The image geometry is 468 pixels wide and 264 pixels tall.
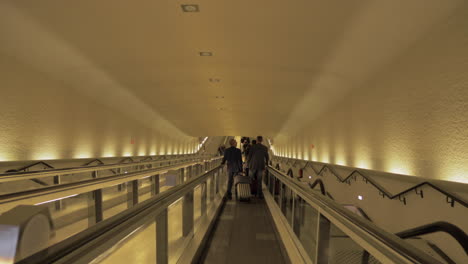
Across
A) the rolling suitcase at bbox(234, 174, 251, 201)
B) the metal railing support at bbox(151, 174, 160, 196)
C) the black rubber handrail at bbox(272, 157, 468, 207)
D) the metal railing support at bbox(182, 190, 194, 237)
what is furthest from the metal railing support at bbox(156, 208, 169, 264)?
the rolling suitcase at bbox(234, 174, 251, 201)

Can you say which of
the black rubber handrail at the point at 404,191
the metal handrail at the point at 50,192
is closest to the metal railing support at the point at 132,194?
the metal handrail at the point at 50,192

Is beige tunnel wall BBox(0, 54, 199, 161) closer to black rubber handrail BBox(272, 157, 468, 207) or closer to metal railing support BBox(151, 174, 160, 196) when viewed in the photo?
metal railing support BBox(151, 174, 160, 196)

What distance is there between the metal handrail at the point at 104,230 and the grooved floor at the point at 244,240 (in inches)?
54.3

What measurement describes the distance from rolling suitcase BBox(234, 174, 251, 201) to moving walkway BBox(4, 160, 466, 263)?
1818 millimetres

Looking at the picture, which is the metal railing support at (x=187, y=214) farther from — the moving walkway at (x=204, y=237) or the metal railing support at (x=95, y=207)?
the metal railing support at (x=95, y=207)

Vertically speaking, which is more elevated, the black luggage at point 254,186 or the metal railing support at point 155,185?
the metal railing support at point 155,185

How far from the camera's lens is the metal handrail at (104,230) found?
809 mm

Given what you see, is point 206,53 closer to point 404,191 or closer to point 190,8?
point 190,8

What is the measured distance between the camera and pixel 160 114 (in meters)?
12.8

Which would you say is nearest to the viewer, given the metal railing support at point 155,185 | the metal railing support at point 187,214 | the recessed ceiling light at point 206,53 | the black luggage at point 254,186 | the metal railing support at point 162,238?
the metal railing support at point 162,238

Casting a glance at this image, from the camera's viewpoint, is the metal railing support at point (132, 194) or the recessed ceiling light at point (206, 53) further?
the recessed ceiling light at point (206, 53)

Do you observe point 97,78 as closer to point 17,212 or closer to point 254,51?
point 254,51

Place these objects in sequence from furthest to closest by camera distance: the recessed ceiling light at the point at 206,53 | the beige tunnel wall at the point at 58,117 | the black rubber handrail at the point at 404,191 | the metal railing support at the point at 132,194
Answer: the recessed ceiling light at the point at 206,53 → the beige tunnel wall at the point at 58,117 → the metal railing support at the point at 132,194 → the black rubber handrail at the point at 404,191

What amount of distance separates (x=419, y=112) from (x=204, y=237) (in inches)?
166
